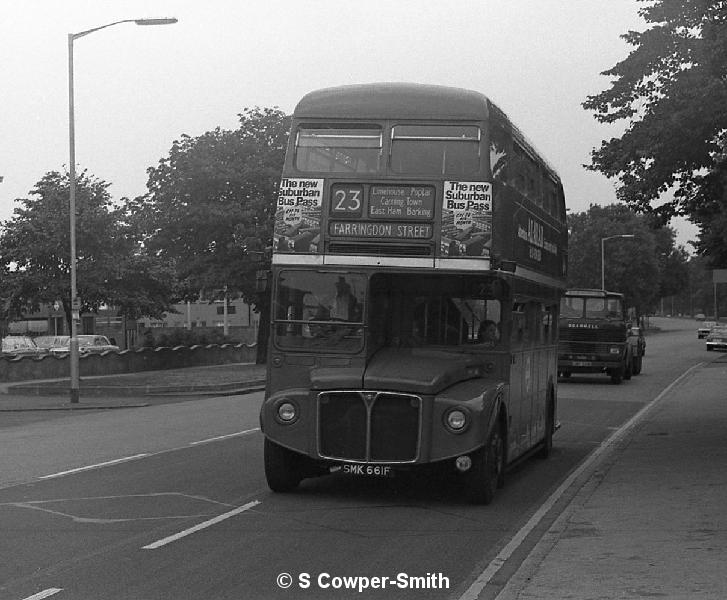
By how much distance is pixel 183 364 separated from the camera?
4856 cm

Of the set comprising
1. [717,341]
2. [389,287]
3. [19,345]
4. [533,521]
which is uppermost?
[389,287]

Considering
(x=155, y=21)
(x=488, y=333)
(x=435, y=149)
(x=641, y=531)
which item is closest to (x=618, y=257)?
(x=155, y=21)

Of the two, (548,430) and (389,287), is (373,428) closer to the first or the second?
(389,287)

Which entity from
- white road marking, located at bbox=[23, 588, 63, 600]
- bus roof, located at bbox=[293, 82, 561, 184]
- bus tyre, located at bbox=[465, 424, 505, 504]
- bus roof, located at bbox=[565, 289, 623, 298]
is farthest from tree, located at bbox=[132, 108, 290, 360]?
white road marking, located at bbox=[23, 588, 63, 600]

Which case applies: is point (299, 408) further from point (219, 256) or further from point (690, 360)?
point (690, 360)

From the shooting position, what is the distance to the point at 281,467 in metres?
12.7

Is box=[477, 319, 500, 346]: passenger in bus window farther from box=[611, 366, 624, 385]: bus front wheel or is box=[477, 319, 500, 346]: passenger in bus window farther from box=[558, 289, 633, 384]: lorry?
box=[611, 366, 624, 385]: bus front wheel

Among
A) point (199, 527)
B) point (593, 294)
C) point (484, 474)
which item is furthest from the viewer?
point (593, 294)

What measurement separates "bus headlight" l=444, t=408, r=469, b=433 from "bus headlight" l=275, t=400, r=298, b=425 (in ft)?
4.98

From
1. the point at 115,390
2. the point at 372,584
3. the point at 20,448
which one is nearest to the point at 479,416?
the point at 372,584

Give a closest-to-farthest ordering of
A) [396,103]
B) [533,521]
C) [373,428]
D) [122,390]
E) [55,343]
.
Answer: [533,521], [373,428], [396,103], [122,390], [55,343]

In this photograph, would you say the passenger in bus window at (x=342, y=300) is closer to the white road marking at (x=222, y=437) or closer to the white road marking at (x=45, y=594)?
the white road marking at (x=45, y=594)

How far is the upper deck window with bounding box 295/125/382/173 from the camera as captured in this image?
12.8 m

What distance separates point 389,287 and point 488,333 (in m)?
1.17
